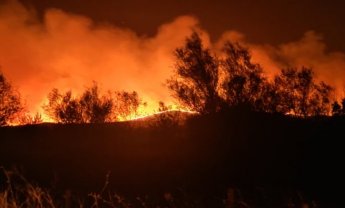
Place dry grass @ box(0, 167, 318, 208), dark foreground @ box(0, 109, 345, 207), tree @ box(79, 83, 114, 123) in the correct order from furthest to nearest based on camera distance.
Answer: tree @ box(79, 83, 114, 123), dark foreground @ box(0, 109, 345, 207), dry grass @ box(0, 167, 318, 208)

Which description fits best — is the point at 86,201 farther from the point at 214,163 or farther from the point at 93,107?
the point at 93,107

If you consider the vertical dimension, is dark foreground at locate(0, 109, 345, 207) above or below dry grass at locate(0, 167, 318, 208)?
above

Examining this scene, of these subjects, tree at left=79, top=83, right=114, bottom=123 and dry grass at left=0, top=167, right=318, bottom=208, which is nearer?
dry grass at left=0, top=167, right=318, bottom=208

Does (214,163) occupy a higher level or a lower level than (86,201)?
higher

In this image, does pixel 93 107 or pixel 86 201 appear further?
pixel 93 107

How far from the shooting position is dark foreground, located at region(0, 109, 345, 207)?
77.3ft

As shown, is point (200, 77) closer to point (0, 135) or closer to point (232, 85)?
point (232, 85)

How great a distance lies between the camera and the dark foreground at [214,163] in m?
23.5

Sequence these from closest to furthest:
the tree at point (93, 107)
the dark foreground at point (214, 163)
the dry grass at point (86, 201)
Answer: the dry grass at point (86, 201), the dark foreground at point (214, 163), the tree at point (93, 107)

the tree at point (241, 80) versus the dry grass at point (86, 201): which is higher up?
the tree at point (241, 80)

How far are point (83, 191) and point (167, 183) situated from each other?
187 inches

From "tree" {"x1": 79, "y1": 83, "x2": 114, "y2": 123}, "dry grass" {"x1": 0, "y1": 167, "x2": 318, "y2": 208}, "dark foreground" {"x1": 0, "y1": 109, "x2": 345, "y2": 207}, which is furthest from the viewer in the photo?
"tree" {"x1": 79, "y1": 83, "x2": 114, "y2": 123}

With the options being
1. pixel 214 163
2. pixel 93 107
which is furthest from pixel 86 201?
pixel 93 107

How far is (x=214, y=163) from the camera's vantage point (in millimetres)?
27656
